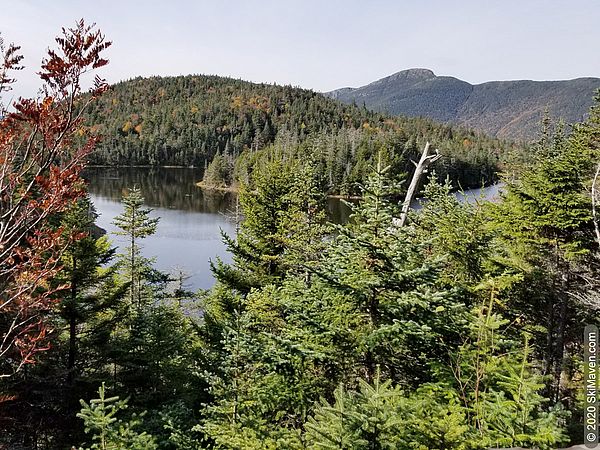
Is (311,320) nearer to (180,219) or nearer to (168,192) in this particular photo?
(180,219)

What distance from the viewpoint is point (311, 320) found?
6.49 m

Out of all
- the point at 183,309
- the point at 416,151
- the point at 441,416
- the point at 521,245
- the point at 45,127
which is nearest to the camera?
the point at 45,127

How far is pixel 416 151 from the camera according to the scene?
9838 cm

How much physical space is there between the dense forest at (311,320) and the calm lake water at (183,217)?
2458 mm

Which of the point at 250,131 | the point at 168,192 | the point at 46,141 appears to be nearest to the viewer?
the point at 46,141

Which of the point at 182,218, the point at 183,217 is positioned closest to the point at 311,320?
the point at 182,218

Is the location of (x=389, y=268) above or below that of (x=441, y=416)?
above

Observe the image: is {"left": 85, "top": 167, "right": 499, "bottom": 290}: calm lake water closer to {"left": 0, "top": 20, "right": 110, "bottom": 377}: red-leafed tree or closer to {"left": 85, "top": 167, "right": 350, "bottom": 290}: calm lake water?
{"left": 85, "top": 167, "right": 350, "bottom": 290}: calm lake water

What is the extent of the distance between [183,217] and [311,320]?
5510cm


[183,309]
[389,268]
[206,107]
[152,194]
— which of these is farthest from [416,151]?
[206,107]

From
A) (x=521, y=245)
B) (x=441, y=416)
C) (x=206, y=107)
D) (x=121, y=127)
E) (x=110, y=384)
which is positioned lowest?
(x=110, y=384)

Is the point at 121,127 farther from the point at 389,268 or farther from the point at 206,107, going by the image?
the point at 389,268

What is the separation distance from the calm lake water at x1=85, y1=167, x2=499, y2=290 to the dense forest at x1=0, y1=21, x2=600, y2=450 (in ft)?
8.06

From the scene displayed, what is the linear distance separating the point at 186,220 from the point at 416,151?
62341 mm
